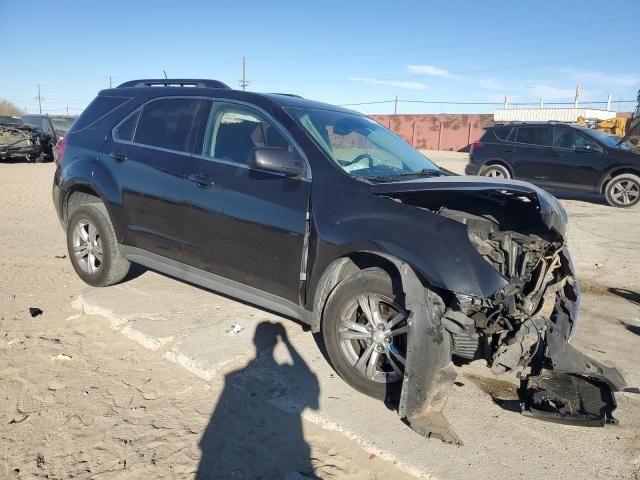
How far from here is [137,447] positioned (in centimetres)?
264

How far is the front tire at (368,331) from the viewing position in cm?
296

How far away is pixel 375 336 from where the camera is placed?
301 centimetres

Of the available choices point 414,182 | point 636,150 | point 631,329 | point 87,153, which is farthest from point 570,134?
point 87,153

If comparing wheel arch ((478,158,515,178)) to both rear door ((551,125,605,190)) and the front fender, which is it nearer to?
rear door ((551,125,605,190))

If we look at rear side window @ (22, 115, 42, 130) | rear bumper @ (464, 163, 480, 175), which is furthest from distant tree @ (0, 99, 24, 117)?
rear bumper @ (464, 163, 480, 175)

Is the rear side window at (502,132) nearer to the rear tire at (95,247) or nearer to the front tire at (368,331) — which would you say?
the rear tire at (95,247)

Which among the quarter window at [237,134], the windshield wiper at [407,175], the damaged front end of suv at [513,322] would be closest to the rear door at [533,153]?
the windshield wiper at [407,175]

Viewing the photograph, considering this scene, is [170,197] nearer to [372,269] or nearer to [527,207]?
[372,269]

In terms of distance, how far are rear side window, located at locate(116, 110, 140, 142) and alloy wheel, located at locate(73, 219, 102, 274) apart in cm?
92

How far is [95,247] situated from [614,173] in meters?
10.8

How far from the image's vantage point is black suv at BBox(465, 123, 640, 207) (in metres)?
10.7

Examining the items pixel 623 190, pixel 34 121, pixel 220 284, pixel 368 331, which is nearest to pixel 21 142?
pixel 34 121

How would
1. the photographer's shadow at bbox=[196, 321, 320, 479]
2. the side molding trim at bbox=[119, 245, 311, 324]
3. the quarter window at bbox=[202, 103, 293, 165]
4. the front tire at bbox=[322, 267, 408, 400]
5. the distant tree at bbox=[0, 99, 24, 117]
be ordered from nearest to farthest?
the photographer's shadow at bbox=[196, 321, 320, 479] < the front tire at bbox=[322, 267, 408, 400] < the side molding trim at bbox=[119, 245, 311, 324] < the quarter window at bbox=[202, 103, 293, 165] < the distant tree at bbox=[0, 99, 24, 117]

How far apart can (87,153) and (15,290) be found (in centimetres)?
165
